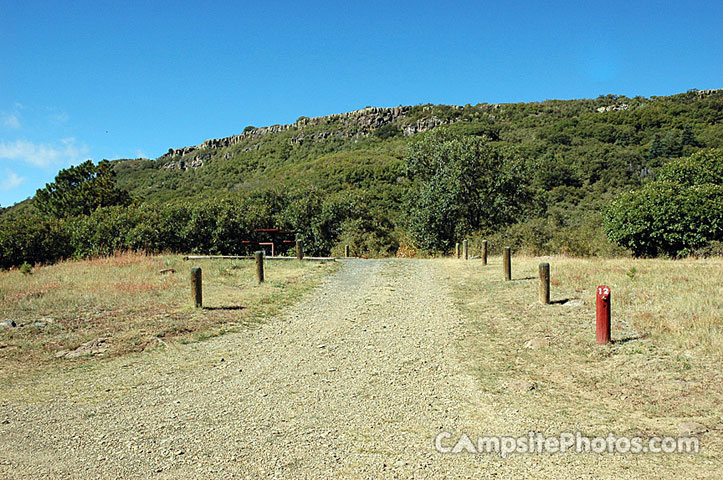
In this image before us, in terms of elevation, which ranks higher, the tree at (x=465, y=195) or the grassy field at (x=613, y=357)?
the tree at (x=465, y=195)

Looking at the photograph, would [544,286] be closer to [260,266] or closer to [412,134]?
[260,266]

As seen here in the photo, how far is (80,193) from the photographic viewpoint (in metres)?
42.3

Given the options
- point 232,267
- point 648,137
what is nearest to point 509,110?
point 648,137

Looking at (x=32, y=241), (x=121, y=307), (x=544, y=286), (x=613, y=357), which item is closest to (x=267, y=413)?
(x=613, y=357)

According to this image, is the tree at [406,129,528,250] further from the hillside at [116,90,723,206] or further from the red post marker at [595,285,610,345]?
the red post marker at [595,285,610,345]

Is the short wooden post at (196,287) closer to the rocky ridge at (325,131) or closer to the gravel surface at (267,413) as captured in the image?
the gravel surface at (267,413)

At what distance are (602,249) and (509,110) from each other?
256ft

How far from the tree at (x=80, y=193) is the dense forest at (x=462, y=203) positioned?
4.6 inches

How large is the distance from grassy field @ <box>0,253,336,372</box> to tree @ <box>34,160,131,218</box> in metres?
29.4

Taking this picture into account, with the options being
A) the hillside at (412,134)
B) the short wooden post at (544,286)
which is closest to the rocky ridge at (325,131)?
the hillside at (412,134)

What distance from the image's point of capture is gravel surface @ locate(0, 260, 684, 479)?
3.58 m

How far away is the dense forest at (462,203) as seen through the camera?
58.1 feet

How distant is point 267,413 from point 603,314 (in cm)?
466

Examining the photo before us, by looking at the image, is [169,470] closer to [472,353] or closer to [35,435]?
[35,435]
